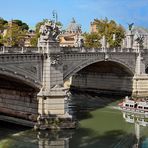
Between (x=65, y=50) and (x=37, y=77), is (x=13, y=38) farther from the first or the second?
(x=37, y=77)

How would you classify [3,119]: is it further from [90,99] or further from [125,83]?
[125,83]

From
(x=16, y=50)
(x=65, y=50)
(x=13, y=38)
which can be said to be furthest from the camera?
(x=13, y=38)

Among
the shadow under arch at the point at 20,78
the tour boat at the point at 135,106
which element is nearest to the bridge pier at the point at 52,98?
the shadow under arch at the point at 20,78

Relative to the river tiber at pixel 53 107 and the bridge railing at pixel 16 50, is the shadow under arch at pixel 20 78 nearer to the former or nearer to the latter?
the river tiber at pixel 53 107

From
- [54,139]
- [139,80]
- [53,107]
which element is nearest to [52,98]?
[53,107]

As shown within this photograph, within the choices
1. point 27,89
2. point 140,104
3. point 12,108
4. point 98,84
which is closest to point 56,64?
point 27,89

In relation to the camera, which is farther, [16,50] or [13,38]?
[13,38]

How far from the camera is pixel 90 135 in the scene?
29062 mm

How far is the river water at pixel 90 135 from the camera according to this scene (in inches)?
1059

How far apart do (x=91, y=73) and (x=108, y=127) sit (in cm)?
1688

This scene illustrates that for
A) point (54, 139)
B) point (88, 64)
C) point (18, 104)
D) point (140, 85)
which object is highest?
point (88, 64)

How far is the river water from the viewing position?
26.9m

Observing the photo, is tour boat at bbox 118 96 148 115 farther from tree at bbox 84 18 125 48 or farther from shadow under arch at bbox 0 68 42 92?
tree at bbox 84 18 125 48

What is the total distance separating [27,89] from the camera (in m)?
30.6
